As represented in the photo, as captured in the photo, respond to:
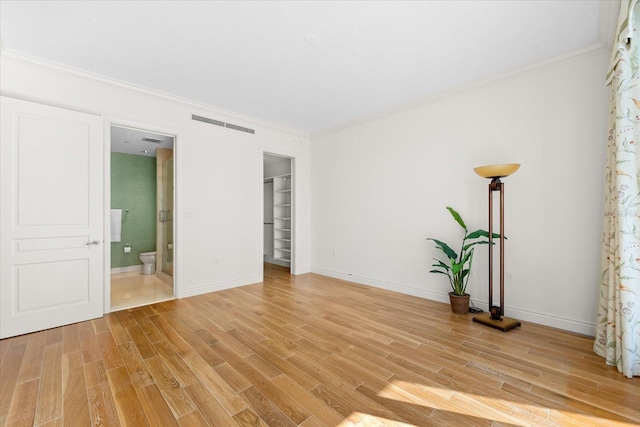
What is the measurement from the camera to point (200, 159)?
4152 millimetres

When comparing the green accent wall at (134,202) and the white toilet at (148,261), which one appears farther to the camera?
the green accent wall at (134,202)

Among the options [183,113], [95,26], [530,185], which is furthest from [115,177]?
[530,185]

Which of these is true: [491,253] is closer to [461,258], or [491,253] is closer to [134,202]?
[461,258]

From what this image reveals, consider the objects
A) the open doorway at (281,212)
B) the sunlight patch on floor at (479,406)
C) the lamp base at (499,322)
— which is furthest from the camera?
the open doorway at (281,212)

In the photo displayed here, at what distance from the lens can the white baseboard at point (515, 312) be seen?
9.03 ft

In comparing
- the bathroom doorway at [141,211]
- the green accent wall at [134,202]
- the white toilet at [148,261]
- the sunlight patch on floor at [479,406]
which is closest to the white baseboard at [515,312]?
the sunlight patch on floor at [479,406]

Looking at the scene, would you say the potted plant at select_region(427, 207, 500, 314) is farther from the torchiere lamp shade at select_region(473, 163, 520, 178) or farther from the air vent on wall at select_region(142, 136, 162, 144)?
the air vent on wall at select_region(142, 136, 162, 144)

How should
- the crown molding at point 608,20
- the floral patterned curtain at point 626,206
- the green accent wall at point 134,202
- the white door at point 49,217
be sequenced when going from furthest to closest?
the green accent wall at point 134,202 < the white door at point 49,217 < the crown molding at point 608,20 < the floral patterned curtain at point 626,206

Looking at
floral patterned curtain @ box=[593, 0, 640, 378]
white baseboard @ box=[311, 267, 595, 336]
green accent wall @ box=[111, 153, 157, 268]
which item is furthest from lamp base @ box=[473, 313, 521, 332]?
green accent wall @ box=[111, 153, 157, 268]

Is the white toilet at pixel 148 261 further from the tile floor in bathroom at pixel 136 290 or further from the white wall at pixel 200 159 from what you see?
the white wall at pixel 200 159

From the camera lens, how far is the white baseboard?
275 centimetres

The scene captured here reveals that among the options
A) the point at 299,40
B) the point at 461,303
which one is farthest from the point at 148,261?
the point at 461,303

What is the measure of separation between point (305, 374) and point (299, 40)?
2.85 metres

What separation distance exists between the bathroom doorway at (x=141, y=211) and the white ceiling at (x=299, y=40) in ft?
6.39
